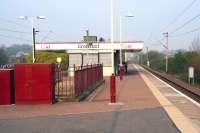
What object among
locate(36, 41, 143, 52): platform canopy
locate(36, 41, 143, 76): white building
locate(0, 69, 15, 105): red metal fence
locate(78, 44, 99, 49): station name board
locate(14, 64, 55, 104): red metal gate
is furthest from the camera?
locate(36, 41, 143, 52): platform canopy

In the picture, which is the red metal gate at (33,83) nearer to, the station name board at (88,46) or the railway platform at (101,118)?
the railway platform at (101,118)

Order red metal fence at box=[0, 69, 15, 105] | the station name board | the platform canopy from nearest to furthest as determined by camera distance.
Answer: red metal fence at box=[0, 69, 15, 105] → the station name board → the platform canopy

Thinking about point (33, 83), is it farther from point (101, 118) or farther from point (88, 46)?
point (88, 46)

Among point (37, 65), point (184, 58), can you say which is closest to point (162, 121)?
point (37, 65)

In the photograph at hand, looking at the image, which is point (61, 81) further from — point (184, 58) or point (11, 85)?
point (184, 58)

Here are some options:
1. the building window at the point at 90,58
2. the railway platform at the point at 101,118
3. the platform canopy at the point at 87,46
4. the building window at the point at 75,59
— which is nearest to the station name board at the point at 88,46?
the platform canopy at the point at 87,46

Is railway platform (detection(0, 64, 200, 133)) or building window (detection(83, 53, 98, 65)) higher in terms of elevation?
building window (detection(83, 53, 98, 65))

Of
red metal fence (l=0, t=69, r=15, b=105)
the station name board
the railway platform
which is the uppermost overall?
the station name board

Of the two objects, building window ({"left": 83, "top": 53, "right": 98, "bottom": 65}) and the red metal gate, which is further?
building window ({"left": 83, "top": 53, "right": 98, "bottom": 65})

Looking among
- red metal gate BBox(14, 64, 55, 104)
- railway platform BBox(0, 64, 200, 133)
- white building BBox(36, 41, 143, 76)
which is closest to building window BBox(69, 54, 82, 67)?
white building BBox(36, 41, 143, 76)

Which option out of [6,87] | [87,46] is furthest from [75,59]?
[6,87]

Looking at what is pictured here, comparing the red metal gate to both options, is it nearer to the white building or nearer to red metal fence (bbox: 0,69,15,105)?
red metal fence (bbox: 0,69,15,105)

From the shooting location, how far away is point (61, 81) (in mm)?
26250

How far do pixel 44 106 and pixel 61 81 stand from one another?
593 cm
